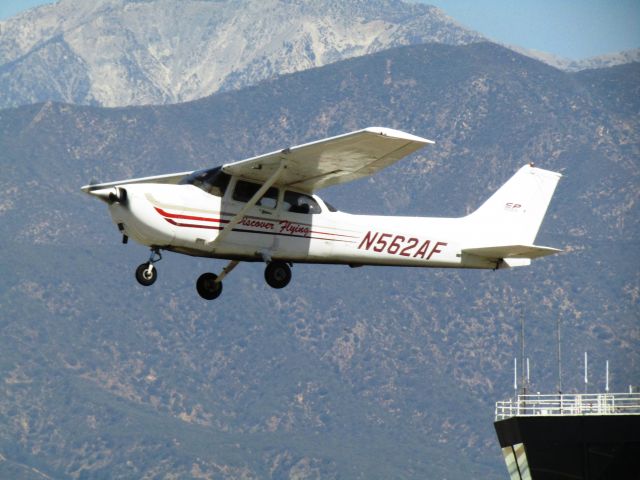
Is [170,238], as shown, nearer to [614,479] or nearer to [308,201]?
[308,201]

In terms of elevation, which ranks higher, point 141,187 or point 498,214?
point 498,214

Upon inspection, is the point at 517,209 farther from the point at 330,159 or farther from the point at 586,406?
the point at 330,159

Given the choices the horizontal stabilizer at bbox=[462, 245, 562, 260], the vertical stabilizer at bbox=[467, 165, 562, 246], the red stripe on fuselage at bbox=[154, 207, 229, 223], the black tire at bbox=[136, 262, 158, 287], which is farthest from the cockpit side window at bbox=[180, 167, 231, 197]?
the vertical stabilizer at bbox=[467, 165, 562, 246]

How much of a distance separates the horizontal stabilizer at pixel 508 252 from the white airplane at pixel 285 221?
0.04 metres

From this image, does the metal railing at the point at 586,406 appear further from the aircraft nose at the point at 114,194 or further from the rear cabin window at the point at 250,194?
the aircraft nose at the point at 114,194

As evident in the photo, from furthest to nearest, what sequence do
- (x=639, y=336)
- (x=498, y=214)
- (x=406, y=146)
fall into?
1. (x=639, y=336)
2. (x=498, y=214)
3. (x=406, y=146)

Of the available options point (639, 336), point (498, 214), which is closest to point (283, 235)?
point (498, 214)

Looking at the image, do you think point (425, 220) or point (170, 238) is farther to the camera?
point (425, 220)

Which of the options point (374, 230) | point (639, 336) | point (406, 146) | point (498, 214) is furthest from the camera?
point (639, 336)

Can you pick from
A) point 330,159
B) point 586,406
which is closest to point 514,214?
point 586,406

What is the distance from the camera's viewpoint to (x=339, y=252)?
50.1m

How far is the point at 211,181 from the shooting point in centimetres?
4831

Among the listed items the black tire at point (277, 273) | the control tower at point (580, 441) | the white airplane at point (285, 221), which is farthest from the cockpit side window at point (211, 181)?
the control tower at point (580, 441)

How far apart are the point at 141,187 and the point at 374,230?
6857mm
